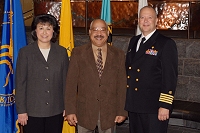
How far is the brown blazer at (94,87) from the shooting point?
2.86 metres

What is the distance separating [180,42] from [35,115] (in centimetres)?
323

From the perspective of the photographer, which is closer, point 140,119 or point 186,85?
point 140,119

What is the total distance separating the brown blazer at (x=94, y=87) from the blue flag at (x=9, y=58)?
0.92 meters

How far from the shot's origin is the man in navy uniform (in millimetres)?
2713

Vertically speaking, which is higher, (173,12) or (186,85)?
(173,12)

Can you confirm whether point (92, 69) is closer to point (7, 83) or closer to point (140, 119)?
point (140, 119)

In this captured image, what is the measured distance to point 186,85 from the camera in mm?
5273

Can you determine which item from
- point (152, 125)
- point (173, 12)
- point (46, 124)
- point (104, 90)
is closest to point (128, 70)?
point (104, 90)

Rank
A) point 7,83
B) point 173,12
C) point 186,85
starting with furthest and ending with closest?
1. point 173,12
2. point 186,85
3. point 7,83

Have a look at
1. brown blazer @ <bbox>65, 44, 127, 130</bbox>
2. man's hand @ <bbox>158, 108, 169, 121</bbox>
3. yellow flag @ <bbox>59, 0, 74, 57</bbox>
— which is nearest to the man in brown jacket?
brown blazer @ <bbox>65, 44, 127, 130</bbox>

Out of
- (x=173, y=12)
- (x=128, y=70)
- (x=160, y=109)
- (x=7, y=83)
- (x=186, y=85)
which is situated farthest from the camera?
(x=173, y=12)

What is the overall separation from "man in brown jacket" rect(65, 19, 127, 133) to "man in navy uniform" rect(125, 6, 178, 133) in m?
0.10

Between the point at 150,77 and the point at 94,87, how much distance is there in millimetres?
491

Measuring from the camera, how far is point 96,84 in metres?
2.85
